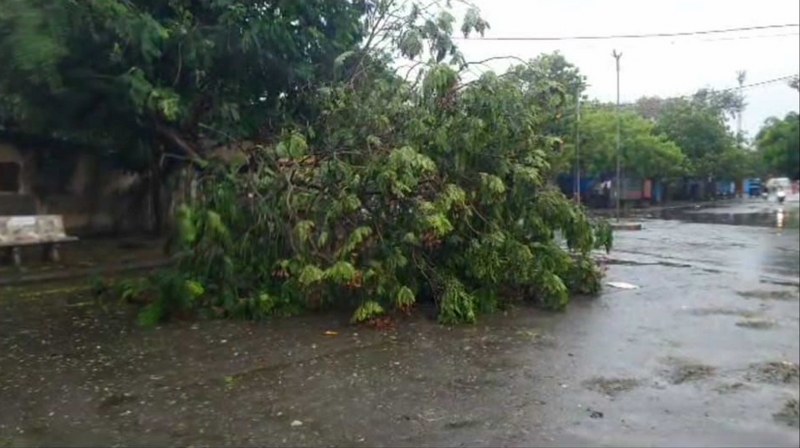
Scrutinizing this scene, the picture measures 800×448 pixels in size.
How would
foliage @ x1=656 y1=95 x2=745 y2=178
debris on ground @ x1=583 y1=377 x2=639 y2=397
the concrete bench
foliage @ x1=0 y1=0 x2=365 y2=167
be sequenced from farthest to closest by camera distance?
foliage @ x1=656 y1=95 x2=745 y2=178 < the concrete bench < foliage @ x1=0 y1=0 x2=365 y2=167 < debris on ground @ x1=583 y1=377 x2=639 y2=397

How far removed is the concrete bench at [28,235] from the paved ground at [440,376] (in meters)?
4.20

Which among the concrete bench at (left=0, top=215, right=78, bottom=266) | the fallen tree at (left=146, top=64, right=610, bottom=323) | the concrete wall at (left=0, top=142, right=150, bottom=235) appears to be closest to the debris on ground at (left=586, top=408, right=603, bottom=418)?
the fallen tree at (left=146, top=64, right=610, bottom=323)

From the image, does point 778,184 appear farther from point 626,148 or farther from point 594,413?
point 626,148

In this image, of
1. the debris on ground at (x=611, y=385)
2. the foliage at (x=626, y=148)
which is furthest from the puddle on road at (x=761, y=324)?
the foliage at (x=626, y=148)

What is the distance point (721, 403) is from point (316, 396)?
8.61ft

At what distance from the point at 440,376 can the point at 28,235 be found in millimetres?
8980

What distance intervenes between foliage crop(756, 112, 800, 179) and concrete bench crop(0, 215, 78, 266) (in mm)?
11652

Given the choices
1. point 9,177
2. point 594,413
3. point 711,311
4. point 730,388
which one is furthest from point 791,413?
point 9,177

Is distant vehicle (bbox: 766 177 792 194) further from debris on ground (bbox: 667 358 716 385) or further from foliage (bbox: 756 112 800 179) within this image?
debris on ground (bbox: 667 358 716 385)

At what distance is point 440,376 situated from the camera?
18.3ft

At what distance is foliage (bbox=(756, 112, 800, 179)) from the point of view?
7.67ft

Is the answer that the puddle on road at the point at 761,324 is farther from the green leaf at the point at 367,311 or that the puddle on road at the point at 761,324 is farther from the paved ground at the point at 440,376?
the green leaf at the point at 367,311

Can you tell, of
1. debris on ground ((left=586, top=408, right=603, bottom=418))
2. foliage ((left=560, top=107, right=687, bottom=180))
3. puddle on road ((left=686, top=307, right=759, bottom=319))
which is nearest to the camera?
debris on ground ((left=586, top=408, right=603, bottom=418))

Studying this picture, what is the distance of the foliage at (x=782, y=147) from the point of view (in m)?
2.34
